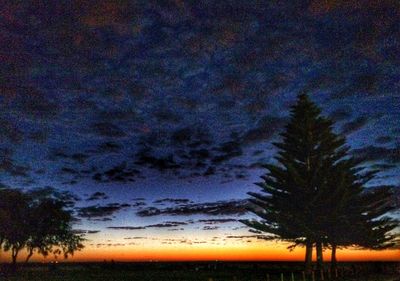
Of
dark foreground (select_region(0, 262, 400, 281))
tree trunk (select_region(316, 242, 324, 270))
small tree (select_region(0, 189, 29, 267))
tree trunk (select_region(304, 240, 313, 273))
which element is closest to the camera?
dark foreground (select_region(0, 262, 400, 281))

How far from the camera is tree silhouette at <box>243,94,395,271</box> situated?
44.9m

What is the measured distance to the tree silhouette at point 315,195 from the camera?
44.9 metres

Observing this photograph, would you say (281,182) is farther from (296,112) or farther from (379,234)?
(379,234)

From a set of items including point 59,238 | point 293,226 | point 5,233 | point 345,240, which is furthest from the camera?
point 59,238

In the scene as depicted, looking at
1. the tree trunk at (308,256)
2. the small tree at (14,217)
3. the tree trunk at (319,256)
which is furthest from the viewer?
the small tree at (14,217)

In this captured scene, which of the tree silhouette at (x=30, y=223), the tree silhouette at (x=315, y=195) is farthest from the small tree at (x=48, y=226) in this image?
the tree silhouette at (x=315, y=195)

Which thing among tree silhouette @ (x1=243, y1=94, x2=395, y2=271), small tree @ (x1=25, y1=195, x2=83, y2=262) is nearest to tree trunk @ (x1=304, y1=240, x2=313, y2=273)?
tree silhouette @ (x1=243, y1=94, x2=395, y2=271)

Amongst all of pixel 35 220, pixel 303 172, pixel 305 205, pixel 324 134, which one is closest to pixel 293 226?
pixel 305 205

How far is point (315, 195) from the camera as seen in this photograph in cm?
4444

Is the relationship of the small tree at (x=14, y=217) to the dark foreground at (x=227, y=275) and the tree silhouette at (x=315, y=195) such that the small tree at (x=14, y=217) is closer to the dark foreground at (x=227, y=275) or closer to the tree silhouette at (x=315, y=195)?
the dark foreground at (x=227, y=275)

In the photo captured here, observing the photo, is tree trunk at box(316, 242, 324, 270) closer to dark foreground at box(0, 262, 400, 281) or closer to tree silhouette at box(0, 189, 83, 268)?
dark foreground at box(0, 262, 400, 281)

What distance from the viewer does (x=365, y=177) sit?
1924 inches

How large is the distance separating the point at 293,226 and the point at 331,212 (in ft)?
14.5

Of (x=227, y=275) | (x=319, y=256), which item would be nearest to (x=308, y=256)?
(x=319, y=256)
